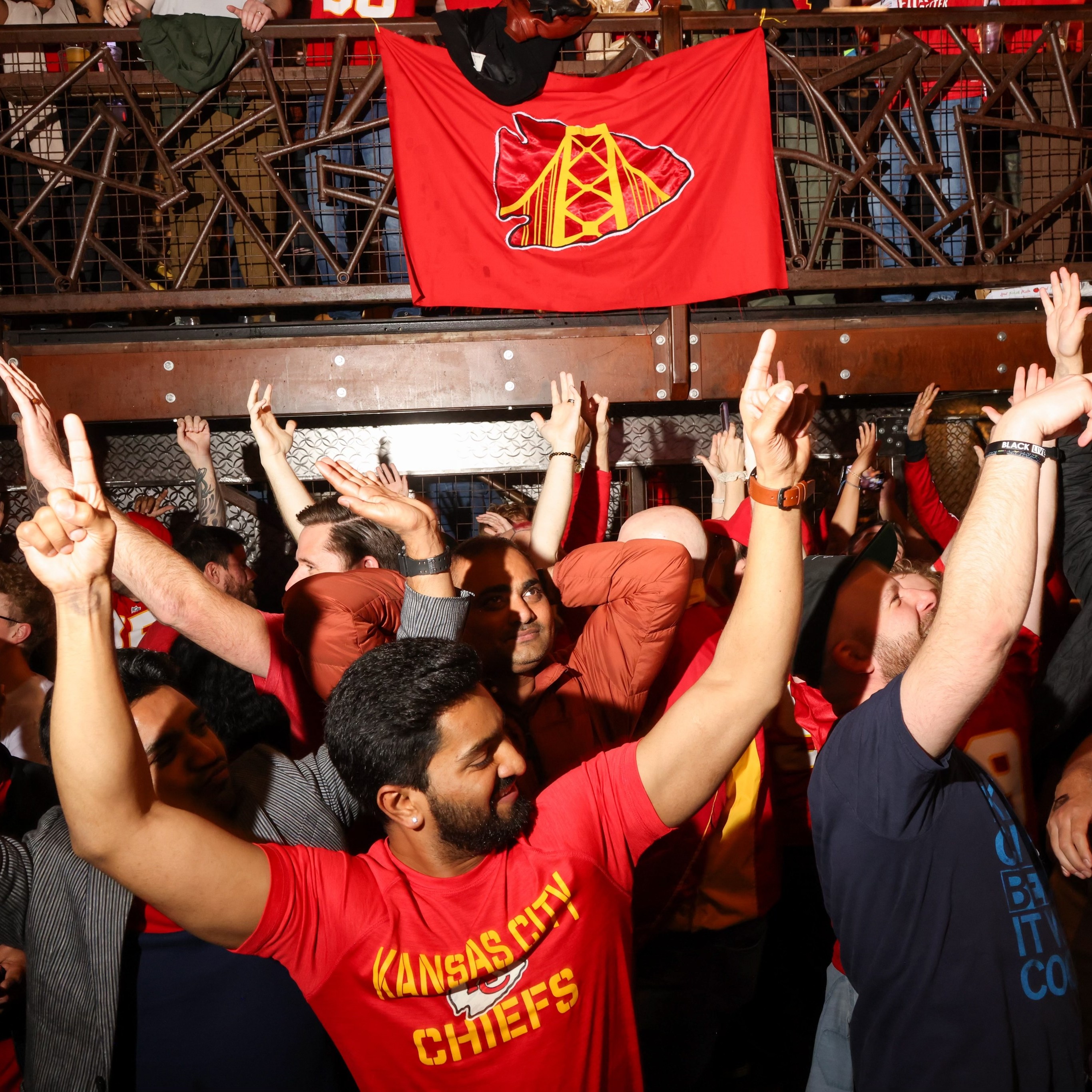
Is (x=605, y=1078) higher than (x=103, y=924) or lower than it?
lower

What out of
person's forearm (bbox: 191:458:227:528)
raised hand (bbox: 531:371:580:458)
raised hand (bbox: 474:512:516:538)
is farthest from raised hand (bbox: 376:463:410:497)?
person's forearm (bbox: 191:458:227:528)

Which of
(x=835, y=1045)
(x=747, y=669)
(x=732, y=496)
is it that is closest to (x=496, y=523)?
(x=732, y=496)

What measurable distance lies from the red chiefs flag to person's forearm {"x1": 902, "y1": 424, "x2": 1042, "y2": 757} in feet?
9.30

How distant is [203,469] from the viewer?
4.32 metres

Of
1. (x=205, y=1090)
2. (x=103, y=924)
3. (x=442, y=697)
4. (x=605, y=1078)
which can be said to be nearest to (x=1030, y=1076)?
(x=605, y=1078)

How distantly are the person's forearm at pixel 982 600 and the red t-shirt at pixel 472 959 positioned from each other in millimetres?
556

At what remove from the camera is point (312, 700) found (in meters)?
2.58

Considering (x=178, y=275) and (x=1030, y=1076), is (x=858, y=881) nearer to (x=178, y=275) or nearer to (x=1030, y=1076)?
(x=1030, y=1076)

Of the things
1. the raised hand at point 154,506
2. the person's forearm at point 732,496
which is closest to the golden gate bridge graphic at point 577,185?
the person's forearm at point 732,496

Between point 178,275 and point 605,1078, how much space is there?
164 inches

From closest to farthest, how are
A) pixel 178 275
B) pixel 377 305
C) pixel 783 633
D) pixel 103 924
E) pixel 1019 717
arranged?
pixel 783 633
pixel 103 924
pixel 1019 717
pixel 178 275
pixel 377 305

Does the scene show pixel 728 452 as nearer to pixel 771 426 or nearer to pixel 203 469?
pixel 203 469

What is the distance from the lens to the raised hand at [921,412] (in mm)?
4484

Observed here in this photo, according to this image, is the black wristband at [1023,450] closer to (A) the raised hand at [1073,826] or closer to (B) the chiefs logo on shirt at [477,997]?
(A) the raised hand at [1073,826]
